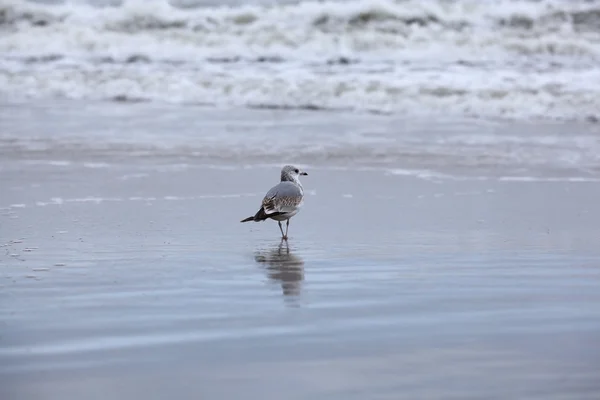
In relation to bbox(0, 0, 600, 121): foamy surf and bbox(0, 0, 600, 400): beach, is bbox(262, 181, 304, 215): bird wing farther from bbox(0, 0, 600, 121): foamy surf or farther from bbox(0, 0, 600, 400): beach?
bbox(0, 0, 600, 121): foamy surf

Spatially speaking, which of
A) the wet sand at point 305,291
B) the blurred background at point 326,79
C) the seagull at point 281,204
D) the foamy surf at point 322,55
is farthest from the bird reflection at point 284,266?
the foamy surf at point 322,55

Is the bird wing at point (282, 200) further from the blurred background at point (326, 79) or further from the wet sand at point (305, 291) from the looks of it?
the blurred background at point (326, 79)

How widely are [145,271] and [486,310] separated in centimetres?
170

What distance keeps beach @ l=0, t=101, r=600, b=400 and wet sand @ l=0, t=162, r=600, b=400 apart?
12 millimetres

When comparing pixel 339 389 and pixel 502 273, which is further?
pixel 502 273

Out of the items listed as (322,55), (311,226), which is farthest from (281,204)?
(322,55)

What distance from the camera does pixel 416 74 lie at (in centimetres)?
1587

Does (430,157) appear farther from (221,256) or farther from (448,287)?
(448,287)

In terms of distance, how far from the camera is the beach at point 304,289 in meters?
3.34

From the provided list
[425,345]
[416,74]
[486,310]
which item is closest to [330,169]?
[486,310]

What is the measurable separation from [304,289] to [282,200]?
1.59 m

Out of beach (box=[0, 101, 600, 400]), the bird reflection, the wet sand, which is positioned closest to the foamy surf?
beach (box=[0, 101, 600, 400])

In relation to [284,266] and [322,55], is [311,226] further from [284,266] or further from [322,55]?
[322,55]

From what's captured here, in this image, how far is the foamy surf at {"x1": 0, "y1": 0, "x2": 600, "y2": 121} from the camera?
556 inches
